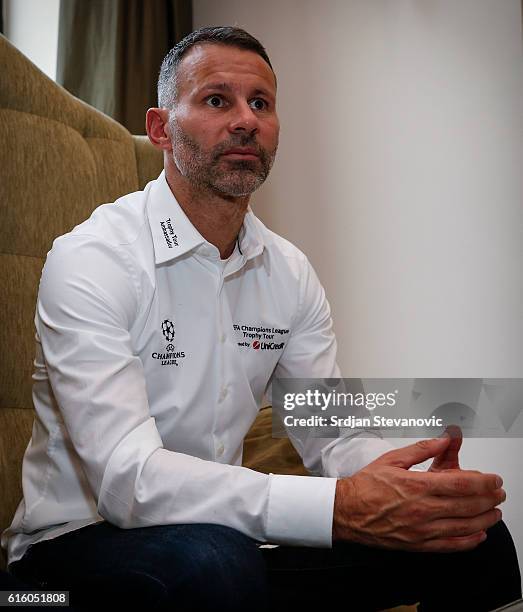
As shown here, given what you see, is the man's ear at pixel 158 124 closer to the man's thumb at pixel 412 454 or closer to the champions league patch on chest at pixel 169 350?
the champions league patch on chest at pixel 169 350

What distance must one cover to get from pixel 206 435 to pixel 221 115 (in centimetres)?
58

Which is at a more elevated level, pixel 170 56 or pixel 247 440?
pixel 170 56

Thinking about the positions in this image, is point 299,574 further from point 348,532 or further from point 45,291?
point 45,291

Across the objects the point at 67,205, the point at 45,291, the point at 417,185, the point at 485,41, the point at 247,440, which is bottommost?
the point at 247,440

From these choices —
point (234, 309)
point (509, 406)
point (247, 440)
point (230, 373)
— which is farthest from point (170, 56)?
point (509, 406)

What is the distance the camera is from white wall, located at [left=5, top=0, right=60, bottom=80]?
9.25 ft

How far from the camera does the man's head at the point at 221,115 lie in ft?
4.87

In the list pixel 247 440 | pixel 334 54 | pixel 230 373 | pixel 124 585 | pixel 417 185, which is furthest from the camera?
pixel 334 54

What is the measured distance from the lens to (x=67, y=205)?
173 cm

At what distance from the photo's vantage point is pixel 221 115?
59.2 inches

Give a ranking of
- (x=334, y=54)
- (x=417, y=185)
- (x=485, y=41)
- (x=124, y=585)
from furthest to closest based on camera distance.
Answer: (x=334, y=54), (x=417, y=185), (x=485, y=41), (x=124, y=585)

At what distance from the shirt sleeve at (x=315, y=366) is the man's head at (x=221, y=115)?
250 mm

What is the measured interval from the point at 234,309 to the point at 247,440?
505 millimetres

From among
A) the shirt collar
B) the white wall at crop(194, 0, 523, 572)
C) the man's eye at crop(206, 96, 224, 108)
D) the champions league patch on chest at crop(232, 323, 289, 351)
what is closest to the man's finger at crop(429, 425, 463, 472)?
the champions league patch on chest at crop(232, 323, 289, 351)
